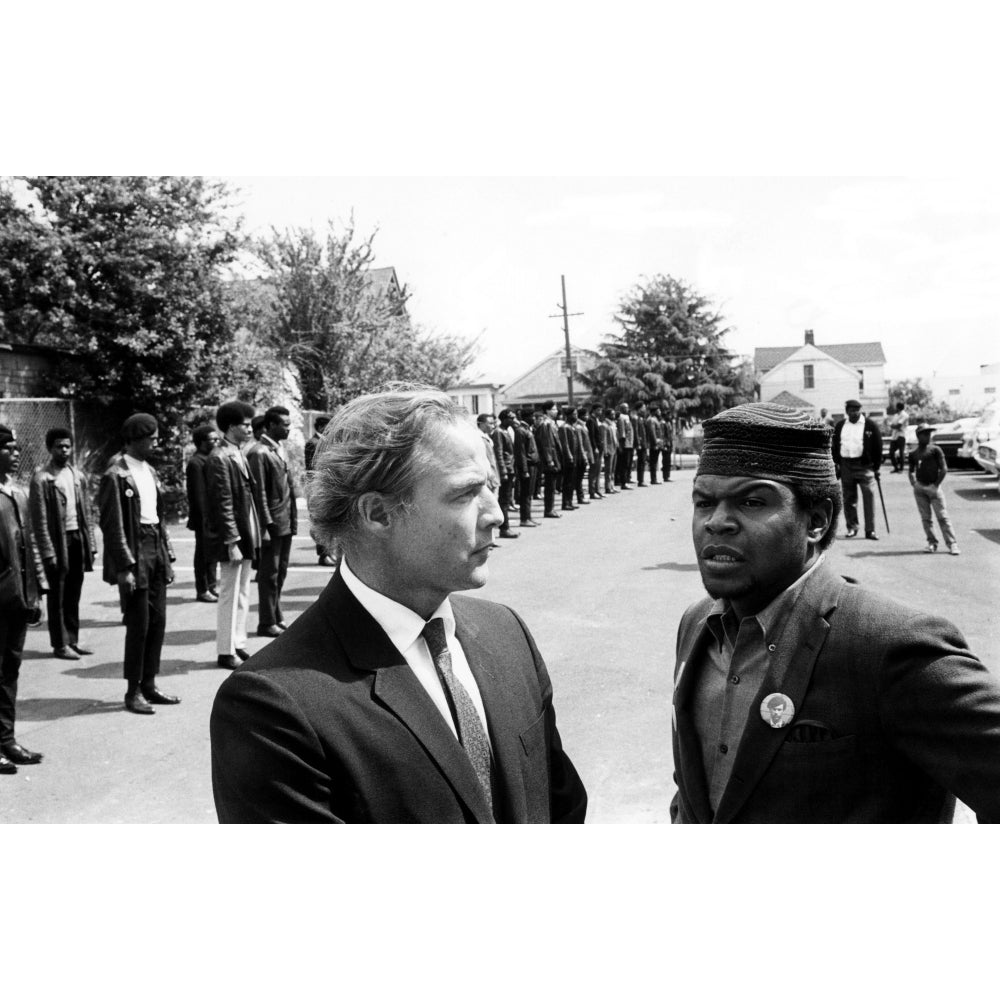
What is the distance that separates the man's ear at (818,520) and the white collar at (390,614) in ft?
2.60

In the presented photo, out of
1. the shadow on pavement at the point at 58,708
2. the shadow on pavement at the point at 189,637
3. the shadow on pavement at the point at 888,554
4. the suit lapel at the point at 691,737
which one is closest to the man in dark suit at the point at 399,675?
the suit lapel at the point at 691,737

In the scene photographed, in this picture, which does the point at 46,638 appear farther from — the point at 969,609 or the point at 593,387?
the point at 593,387

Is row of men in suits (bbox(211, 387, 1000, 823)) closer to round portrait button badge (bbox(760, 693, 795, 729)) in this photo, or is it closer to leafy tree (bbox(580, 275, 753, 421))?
round portrait button badge (bbox(760, 693, 795, 729))

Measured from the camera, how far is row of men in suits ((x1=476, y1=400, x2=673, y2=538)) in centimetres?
1509

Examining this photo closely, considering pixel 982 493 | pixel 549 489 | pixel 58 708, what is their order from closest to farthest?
pixel 58 708
pixel 549 489
pixel 982 493

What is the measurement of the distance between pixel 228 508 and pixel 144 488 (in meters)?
0.91

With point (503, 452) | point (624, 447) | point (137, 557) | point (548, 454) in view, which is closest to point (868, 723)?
point (137, 557)

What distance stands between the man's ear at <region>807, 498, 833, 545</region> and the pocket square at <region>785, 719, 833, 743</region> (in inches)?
14.4

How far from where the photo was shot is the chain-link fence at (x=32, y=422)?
1309 cm

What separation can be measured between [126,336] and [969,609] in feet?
40.2

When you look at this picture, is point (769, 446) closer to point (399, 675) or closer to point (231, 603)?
point (399, 675)

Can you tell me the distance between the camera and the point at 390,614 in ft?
6.45

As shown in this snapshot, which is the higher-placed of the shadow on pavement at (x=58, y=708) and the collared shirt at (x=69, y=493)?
the collared shirt at (x=69, y=493)

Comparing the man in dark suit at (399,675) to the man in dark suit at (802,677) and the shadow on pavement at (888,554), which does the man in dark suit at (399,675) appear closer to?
the man in dark suit at (802,677)
